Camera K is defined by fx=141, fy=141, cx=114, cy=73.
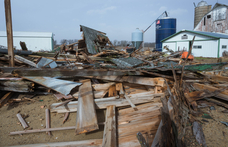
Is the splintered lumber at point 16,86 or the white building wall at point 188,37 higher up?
the white building wall at point 188,37

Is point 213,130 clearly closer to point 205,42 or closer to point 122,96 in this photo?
point 122,96

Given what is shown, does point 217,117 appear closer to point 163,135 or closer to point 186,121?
point 186,121

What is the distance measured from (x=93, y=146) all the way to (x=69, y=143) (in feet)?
1.49

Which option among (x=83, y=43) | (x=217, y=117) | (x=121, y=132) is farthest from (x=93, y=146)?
(x=83, y=43)

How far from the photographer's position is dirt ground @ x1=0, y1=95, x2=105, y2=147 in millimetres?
2787

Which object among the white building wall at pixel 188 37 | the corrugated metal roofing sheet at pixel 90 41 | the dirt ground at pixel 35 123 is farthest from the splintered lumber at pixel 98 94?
the white building wall at pixel 188 37

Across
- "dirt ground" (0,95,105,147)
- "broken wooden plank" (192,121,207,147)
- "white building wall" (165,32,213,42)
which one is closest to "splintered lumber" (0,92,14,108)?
"dirt ground" (0,95,105,147)

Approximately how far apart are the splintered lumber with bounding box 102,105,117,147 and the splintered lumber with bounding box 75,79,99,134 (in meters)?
0.23

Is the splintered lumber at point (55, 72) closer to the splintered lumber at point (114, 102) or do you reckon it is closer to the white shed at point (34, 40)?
the splintered lumber at point (114, 102)

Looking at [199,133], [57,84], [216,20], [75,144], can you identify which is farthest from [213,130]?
[216,20]

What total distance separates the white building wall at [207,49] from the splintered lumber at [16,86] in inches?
754

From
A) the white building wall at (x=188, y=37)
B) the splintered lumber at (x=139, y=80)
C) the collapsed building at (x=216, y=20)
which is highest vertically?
the collapsed building at (x=216, y=20)

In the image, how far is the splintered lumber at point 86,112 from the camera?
2.71 meters

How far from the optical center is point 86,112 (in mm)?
3023
